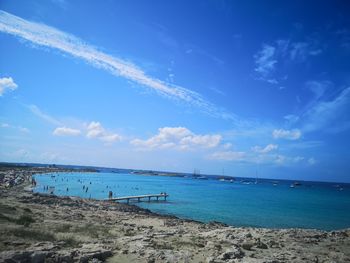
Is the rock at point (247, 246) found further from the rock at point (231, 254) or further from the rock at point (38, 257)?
the rock at point (38, 257)

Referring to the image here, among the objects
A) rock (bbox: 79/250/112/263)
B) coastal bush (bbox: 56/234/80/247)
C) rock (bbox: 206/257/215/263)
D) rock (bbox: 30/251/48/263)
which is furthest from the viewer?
coastal bush (bbox: 56/234/80/247)

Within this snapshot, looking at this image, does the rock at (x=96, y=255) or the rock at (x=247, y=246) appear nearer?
the rock at (x=96, y=255)

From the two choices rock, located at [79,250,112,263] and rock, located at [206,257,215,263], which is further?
rock, located at [206,257,215,263]

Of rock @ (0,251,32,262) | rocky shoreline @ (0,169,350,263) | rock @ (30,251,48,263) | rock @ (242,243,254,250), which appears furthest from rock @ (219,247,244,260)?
rock @ (0,251,32,262)

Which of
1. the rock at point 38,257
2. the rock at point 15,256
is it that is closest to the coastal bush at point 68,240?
the rock at point 38,257

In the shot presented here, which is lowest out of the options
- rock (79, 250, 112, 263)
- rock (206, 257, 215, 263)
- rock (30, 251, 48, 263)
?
rock (206, 257, 215, 263)

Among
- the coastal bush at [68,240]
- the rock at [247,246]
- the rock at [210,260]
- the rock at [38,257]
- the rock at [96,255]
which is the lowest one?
the rock at [247,246]

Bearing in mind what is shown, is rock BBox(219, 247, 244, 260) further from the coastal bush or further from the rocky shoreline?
the coastal bush

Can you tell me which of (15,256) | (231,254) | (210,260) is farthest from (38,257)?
(231,254)

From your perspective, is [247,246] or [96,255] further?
[247,246]

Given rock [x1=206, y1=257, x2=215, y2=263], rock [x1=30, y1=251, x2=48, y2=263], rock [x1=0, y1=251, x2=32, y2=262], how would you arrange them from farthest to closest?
1. rock [x1=206, y1=257, x2=215, y2=263]
2. rock [x1=30, y1=251, x2=48, y2=263]
3. rock [x1=0, y1=251, x2=32, y2=262]

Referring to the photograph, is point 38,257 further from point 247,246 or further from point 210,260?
point 247,246

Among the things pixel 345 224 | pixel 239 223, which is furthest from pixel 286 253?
pixel 345 224

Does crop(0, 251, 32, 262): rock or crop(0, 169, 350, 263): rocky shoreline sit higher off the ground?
crop(0, 251, 32, 262): rock
